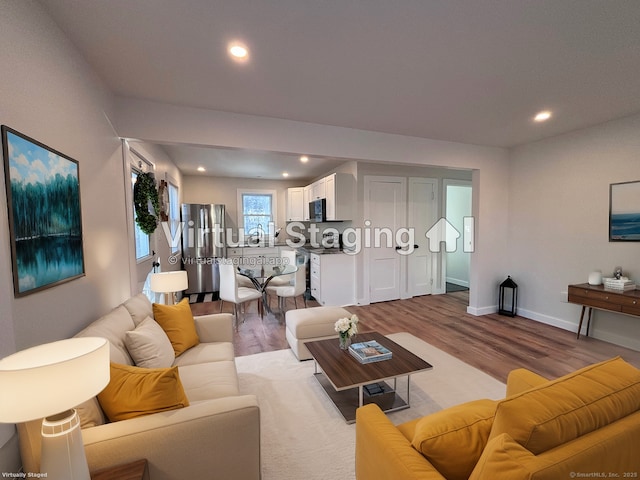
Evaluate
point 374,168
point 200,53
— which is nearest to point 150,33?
point 200,53

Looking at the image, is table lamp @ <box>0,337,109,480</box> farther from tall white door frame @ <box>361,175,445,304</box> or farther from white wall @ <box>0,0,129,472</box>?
tall white door frame @ <box>361,175,445,304</box>

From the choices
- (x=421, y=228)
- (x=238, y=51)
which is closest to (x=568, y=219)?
(x=421, y=228)

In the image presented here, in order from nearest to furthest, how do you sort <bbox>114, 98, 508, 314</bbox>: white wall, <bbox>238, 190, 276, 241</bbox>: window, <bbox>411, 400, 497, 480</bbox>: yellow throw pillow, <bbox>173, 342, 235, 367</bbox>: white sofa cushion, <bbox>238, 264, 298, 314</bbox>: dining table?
1. <bbox>411, 400, 497, 480</bbox>: yellow throw pillow
2. <bbox>173, 342, 235, 367</bbox>: white sofa cushion
3. <bbox>114, 98, 508, 314</bbox>: white wall
4. <bbox>238, 264, 298, 314</bbox>: dining table
5. <bbox>238, 190, 276, 241</bbox>: window

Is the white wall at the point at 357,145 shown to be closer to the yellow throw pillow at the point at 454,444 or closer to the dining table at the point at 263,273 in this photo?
the dining table at the point at 263,273

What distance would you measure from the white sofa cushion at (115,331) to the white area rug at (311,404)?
105cm

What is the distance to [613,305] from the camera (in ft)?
9.89

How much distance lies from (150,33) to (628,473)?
299cm

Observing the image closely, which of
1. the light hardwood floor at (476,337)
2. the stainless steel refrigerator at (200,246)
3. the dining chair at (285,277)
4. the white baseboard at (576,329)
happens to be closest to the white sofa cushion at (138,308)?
the light hardwood floor at (476,337)

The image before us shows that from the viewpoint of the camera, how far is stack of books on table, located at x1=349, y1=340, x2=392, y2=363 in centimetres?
216

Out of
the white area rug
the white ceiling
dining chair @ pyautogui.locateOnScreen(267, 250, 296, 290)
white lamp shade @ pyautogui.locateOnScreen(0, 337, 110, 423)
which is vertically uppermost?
the white ceiling

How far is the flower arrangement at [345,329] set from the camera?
7.49 feet

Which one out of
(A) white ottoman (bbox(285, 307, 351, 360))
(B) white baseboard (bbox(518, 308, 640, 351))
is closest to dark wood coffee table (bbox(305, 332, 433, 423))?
(A) white ottoman (bbox(285, 307, 351, 360))

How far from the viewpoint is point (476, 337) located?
3537 millimetres

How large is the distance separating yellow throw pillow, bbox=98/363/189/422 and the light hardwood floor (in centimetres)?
193
